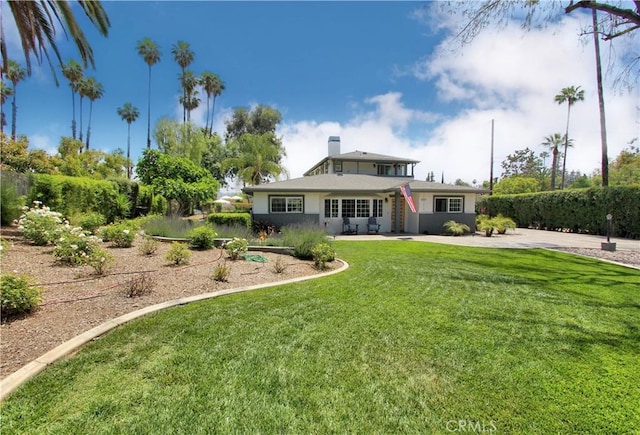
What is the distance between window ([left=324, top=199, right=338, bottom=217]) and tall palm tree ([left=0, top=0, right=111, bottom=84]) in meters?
13.7

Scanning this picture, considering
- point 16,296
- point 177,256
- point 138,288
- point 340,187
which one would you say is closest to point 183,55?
point 340,187

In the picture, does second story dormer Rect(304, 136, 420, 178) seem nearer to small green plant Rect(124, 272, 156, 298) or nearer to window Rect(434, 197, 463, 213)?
window Rect(434, 197, 463, 213)

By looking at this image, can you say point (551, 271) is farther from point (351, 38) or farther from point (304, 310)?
point (351, 38)

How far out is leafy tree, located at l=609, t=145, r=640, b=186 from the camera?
36.1 m

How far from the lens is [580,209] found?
20078 millimetres

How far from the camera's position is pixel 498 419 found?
239cm

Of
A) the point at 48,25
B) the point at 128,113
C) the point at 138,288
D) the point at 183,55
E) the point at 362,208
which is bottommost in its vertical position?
the point at 138,288

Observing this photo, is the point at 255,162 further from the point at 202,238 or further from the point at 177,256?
the point at 177,256

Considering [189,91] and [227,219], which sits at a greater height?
[189,91]

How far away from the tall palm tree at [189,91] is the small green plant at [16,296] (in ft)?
155

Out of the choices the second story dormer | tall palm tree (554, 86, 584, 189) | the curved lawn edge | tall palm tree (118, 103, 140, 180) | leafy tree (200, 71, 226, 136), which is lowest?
the curved lawn edge

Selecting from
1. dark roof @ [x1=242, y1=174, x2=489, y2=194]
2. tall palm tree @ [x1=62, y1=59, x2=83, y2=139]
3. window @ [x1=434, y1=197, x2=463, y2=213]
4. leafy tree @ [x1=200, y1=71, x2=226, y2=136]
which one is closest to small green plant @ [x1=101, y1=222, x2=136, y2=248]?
dark roof @ [x1=242, y1=174, x2=489, y2=194]

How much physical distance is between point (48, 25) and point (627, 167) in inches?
2122

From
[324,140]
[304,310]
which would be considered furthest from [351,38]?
[324,140]
